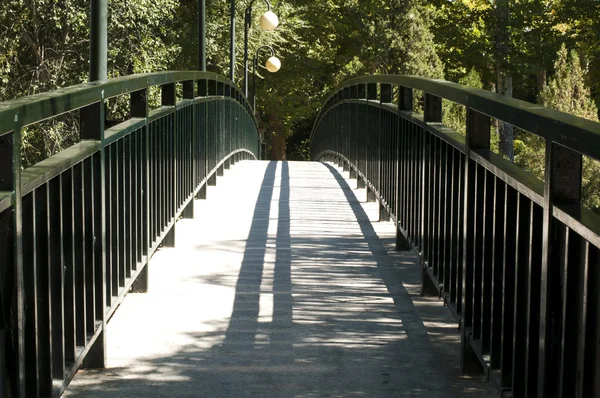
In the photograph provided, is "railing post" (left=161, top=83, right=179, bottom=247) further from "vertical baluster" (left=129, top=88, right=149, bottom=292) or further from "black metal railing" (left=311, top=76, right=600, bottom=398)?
"black metal railing" (left=311, top=76, right=600, bottom=398)

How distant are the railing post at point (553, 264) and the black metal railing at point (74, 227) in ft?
4.83

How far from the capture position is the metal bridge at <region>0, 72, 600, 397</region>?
3135mm

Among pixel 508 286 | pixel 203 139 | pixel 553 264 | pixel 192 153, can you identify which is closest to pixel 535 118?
pixel 553 264

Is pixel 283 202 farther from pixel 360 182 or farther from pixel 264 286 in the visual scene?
pixel 264 286

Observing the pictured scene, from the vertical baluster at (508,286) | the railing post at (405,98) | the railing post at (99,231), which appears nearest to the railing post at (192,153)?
the railing post at (405,98)

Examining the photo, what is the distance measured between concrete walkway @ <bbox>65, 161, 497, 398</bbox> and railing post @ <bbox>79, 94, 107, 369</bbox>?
0.08 metres

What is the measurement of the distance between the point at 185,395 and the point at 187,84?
Answer: 5.80 metres

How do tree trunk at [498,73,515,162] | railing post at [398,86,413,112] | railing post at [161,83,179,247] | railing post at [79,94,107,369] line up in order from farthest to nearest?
tree trunk at [498,73,515,162] → railing post at [161,83,179,247] → railing post at [398,86,413,112] → railing post at [79,94,107,369]

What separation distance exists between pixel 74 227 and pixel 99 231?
55 cm

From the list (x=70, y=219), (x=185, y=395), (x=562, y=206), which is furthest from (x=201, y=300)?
(x=562, y=206)

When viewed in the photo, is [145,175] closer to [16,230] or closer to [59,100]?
[59,100]

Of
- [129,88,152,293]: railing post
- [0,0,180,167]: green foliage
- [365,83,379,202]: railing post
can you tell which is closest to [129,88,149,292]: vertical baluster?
[129,88,152,293]: railing post

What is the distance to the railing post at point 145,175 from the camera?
6.23 m

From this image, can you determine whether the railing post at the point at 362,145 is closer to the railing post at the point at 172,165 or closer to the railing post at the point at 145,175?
the railing post at the point at 172,165
